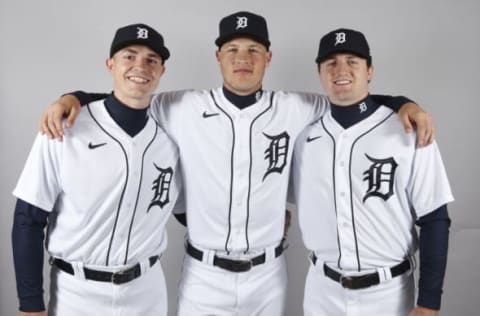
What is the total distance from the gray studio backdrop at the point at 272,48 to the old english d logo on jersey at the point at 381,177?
0.71 m

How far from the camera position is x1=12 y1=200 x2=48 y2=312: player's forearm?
164 cm

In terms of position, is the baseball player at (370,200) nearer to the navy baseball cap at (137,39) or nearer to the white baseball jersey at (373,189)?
the white baseball jersey at (373,189)

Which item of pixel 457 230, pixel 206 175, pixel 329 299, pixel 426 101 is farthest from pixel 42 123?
pixel 457 230

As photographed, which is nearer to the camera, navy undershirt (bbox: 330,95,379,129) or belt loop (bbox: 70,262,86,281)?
belt loop (bbox: 70,262,86,281)

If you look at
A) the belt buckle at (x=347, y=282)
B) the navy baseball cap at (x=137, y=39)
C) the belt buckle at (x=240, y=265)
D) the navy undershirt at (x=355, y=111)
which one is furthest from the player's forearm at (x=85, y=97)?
the belt buckle at (x=347, y=282)

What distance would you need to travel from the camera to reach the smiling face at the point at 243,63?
183 cm

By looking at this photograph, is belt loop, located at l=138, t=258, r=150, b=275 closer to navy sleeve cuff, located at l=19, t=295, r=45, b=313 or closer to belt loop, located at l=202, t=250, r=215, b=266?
belt loop, located at l=202, t=250, r=215, b=266

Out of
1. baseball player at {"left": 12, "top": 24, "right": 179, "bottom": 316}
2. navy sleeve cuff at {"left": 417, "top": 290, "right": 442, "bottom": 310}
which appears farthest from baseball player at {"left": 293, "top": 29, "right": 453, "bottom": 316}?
baseball player at {"left": 12, "top": 24, "right": 179, "bottom": 316}

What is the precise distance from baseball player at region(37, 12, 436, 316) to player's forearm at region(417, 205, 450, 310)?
1.98ft

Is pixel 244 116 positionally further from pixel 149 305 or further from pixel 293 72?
pixel 149 305

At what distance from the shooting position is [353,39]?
179cm

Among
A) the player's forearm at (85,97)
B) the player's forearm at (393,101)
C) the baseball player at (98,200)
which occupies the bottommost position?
the baseball player at (98,200)

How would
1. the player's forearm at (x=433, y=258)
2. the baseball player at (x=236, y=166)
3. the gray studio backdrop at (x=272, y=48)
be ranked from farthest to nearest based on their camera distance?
the gray studio backdrop at (x=272, y=48), the baseball player at (x=236, y=166), the player's forearm at (x=433, y=258)

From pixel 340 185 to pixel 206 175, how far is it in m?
0.56
